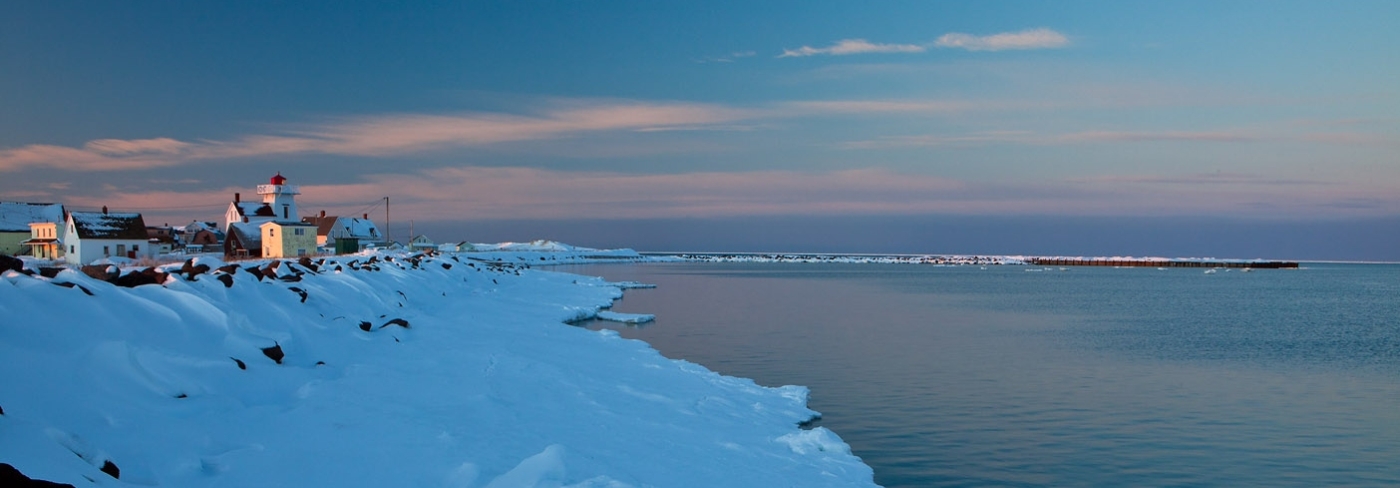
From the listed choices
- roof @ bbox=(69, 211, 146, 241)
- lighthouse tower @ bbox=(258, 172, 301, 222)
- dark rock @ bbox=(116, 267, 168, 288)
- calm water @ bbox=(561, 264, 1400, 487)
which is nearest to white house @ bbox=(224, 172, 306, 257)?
lighthouse tower @ bbox=(258, 172, 301, 222)

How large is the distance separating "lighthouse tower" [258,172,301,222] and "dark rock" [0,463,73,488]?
79.6 metres

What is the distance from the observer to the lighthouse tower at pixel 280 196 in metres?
77.1

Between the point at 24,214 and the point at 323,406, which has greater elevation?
the point at 24,214

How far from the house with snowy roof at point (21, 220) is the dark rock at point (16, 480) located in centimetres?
7060

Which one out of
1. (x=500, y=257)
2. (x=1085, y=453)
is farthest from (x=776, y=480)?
(x=500, y=257)

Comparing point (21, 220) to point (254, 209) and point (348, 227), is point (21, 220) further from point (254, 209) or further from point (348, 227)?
point (348, 227)

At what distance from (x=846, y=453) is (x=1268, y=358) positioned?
2039 centimetres

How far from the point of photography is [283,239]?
210 feet

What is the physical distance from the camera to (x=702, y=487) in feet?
29.1

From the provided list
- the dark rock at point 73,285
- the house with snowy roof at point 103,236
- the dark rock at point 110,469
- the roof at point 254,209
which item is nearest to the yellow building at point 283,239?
the house with snowy roof at point 103,236

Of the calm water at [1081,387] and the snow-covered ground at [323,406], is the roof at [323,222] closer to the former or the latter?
the calm water at [1081,387]

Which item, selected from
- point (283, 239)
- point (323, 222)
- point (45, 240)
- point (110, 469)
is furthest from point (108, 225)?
point (110, 469)

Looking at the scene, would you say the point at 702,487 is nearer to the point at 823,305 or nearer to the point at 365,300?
the point at 365,300

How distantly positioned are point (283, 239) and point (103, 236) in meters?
11.7
